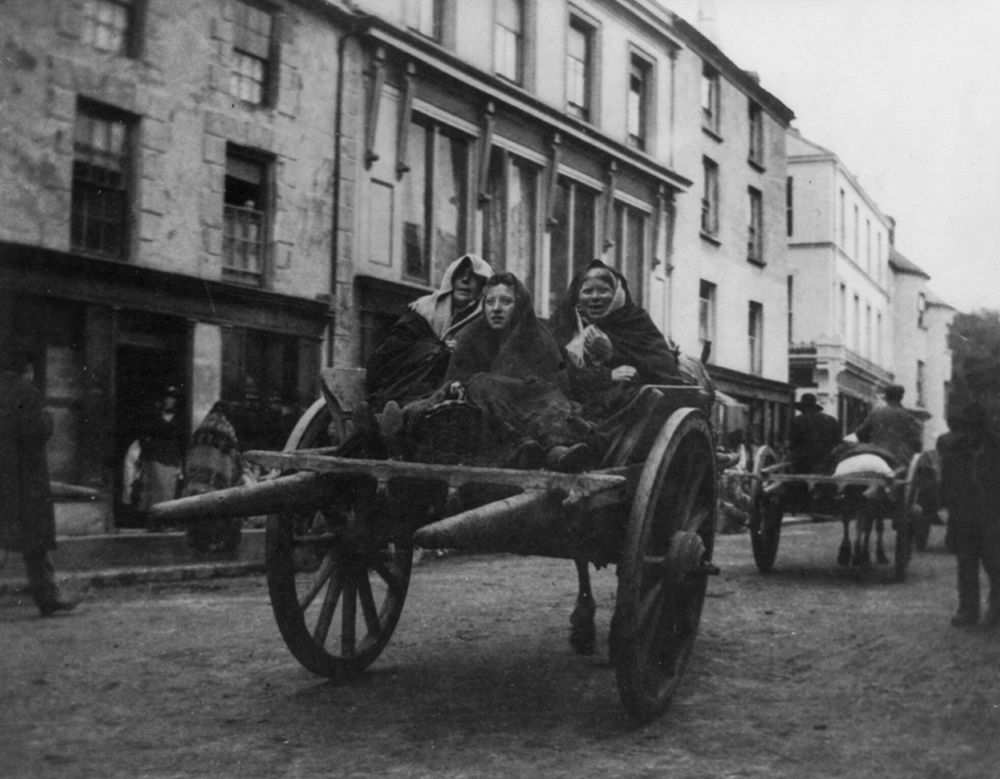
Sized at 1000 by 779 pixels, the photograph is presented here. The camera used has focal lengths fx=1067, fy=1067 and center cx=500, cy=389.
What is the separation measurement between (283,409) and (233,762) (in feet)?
30.6

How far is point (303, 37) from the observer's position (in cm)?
1305

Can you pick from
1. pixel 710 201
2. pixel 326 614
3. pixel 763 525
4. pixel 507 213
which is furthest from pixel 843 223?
pixel 507 213

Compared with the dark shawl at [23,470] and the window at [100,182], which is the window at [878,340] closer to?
the dark shawl at [23,470]

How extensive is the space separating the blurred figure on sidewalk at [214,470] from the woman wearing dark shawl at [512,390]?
17.4 feet

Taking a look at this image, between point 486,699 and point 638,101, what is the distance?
1051 cm

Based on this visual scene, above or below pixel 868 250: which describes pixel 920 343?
below

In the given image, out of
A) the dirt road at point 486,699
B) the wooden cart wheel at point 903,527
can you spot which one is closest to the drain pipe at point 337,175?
the dirt road at point 486,699

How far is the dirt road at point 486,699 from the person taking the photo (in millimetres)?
3672

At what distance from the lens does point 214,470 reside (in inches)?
408

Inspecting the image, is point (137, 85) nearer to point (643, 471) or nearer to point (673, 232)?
point (673, 232)

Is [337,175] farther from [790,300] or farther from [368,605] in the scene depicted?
[368,605]

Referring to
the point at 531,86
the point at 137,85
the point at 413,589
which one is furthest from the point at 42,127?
the point at 531,86

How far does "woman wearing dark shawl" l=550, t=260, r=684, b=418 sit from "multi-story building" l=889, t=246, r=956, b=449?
1.30 metres

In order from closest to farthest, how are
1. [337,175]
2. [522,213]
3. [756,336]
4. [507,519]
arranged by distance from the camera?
[507,519], [756,336], [337,175], [522,213]
